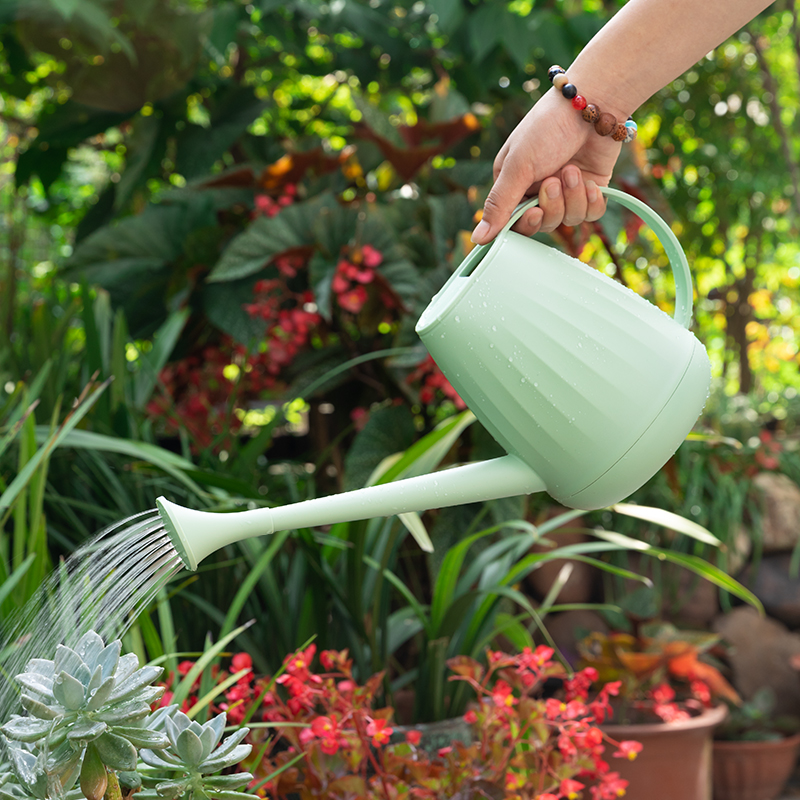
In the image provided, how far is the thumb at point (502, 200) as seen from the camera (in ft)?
2.11

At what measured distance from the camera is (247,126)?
199 cm

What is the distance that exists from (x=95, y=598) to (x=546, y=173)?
0.53 meters

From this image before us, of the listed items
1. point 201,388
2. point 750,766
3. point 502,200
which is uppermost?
point 502,200

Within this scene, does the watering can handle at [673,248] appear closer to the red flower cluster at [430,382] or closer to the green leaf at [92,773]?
the green leaf at [92,773]

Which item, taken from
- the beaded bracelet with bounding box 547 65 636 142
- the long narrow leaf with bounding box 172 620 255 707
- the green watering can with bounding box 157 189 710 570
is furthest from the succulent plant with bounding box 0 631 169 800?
the beaded bracelet with bounding box 547 65 636 142

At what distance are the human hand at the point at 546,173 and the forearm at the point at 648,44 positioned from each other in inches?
1.2

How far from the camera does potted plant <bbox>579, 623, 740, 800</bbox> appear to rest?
4.41 ft

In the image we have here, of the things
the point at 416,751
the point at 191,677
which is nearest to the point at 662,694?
the point at 416,751

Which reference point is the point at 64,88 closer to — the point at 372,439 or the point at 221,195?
the point at 221,195

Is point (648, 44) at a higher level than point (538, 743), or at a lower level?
higher

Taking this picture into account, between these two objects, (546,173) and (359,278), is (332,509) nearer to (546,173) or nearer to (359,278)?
(546,173)

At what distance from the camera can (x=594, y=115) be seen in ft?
2.18

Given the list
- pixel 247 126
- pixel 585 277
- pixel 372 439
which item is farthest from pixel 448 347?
pixel 247 126

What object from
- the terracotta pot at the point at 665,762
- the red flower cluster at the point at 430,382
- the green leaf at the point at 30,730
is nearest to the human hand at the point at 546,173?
the green leaf at the point at 30,730
